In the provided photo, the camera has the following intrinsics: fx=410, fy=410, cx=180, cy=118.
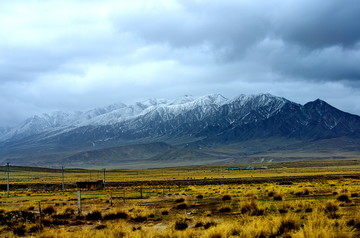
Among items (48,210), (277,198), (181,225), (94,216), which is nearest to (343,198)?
(277,198)

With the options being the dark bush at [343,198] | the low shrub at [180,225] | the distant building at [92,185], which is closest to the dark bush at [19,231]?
the low shrub at [180,225]

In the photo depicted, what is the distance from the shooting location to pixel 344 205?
19.7 metres

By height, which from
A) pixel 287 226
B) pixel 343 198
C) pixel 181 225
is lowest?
pixel 343 198

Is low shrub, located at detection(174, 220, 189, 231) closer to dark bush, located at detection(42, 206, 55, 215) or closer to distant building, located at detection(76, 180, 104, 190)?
dark bush, located at detection(42, 206, 55, 215)

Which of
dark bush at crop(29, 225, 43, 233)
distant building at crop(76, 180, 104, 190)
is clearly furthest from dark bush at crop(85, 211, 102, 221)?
distant building at crop(76, 180, 104, 190)

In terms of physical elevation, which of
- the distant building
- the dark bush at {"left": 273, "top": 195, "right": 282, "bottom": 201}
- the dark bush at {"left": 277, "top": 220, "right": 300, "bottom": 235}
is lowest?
the distant building

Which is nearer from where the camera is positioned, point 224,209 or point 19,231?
point 19,231

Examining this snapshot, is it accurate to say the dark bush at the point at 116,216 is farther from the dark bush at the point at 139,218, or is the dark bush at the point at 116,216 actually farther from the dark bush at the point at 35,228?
the dark bush at the point at 35,228

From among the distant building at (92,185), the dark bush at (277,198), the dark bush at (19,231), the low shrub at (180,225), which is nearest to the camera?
the low shrub at (180,225)

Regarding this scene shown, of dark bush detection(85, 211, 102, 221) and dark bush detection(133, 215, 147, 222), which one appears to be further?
dark bush detection(85, 211, 102, 221)

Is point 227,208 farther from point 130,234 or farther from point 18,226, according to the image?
point 18,226

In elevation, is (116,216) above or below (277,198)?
above

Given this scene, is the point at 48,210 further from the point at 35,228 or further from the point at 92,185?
the point at 92,185

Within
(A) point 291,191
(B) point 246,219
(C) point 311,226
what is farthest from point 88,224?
(A) point 291,191
